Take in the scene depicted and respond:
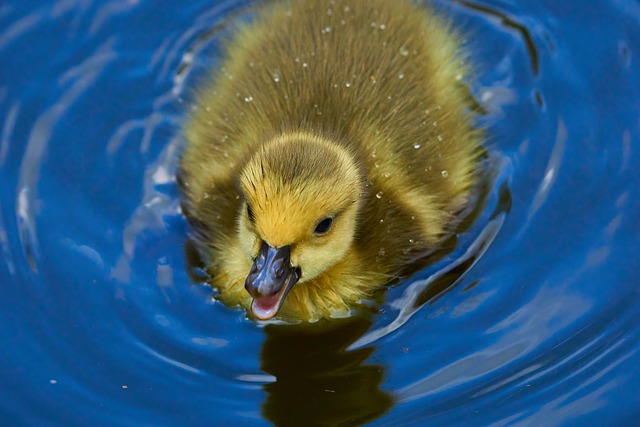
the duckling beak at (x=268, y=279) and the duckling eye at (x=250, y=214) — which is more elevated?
the duckling eye at (x=250, y=214)

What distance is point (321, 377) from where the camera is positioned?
3.60 m

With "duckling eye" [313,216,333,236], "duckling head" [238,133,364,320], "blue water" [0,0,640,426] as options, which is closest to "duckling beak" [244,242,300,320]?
"duckling head" [238,133,364,320]

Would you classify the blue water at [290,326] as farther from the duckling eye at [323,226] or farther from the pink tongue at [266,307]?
the duckling eye at [323,226]

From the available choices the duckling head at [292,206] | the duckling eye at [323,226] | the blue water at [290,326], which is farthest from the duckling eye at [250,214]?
the blue water at [290,326]

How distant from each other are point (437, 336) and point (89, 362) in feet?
3.54

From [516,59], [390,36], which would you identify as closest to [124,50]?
[390,36]

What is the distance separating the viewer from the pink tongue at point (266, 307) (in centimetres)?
339

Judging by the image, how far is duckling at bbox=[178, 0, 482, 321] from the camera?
3.40 meters

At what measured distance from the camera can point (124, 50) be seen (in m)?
4.69

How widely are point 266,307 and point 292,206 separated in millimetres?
309

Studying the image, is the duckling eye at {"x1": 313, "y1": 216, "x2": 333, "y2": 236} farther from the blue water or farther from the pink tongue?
the blue water

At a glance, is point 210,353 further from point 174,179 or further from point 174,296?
point 174,179

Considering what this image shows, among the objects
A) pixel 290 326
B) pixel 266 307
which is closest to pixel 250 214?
Result: pixel 266 307

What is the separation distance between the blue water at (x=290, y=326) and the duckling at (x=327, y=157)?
0.13 metres
